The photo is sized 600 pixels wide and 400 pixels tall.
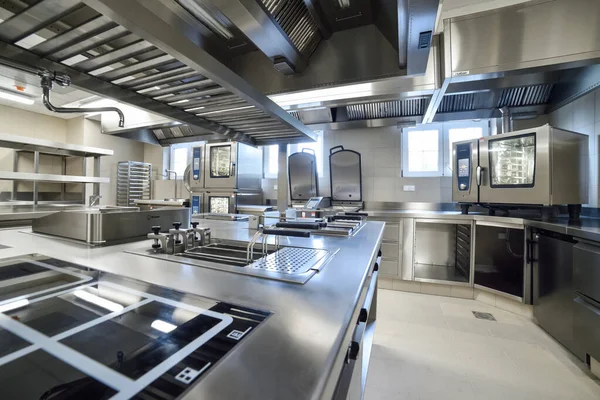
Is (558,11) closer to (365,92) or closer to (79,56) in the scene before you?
(365,92)

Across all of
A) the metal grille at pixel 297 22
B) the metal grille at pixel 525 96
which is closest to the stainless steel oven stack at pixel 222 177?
the metal grille at pixel 297 22

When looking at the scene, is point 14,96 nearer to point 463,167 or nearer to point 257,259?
point 257,259

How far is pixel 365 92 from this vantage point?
6.15ft

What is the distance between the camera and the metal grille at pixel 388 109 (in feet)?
8.40

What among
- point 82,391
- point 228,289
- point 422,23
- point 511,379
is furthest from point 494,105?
point 82,391

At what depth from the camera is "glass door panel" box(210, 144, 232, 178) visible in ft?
11.7

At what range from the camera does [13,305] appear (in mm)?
520

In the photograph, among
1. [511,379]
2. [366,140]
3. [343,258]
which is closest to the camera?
[343,258]

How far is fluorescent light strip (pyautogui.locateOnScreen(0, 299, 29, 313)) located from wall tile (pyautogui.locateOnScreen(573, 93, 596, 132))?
12.9 feet

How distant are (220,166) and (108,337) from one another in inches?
134

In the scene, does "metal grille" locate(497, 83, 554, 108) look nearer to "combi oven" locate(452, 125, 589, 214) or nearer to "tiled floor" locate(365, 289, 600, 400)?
"combi oven" locate(452, 125, 589, 214)

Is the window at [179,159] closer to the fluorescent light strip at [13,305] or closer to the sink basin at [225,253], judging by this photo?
the sink basin at [225,253]

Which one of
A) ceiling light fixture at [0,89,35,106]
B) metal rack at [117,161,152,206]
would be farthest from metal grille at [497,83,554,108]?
metal rack at [117,161,152,206]

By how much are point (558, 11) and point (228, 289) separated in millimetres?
2943
